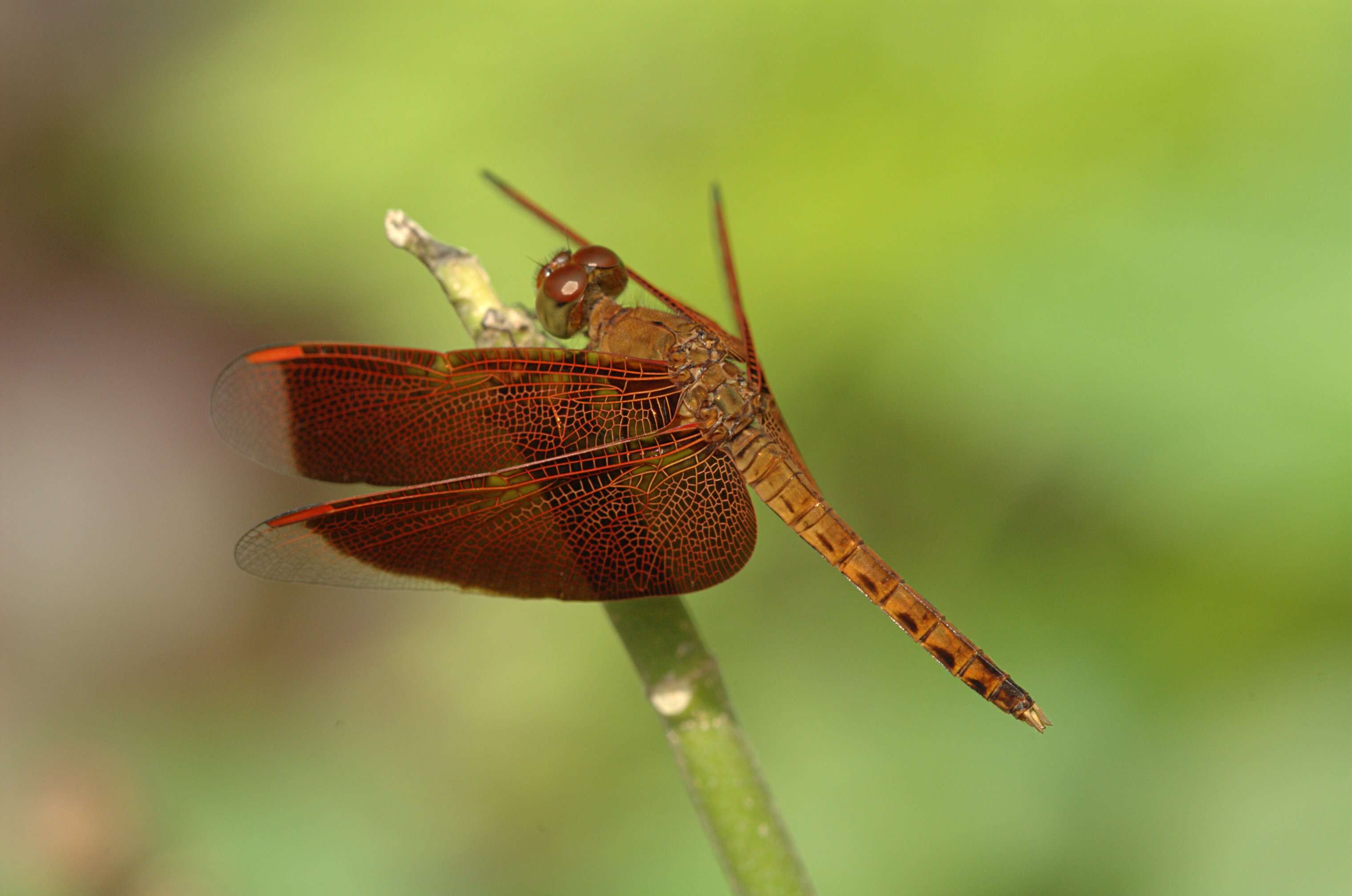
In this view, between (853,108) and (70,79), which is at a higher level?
(70,79)

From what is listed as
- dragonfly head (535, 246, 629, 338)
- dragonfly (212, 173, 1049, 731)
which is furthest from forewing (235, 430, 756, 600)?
dragonfly head (535, 246, 629, 338)

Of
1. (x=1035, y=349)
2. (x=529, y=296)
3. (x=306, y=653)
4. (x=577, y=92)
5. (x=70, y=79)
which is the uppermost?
(x=70, y=79)

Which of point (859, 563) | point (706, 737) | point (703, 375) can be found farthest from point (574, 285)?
point (706, 737)

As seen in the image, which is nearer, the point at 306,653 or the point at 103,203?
the point at 306,653

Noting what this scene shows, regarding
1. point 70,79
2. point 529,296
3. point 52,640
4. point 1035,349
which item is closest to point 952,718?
point 1035,349

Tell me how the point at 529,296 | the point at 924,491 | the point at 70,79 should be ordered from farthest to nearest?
the point at 70,79
the point at 529,296
the point at 924,491

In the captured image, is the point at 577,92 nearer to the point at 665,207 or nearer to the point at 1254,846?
the point at 665,207

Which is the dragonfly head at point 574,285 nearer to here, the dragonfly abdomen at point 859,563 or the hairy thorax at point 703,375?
the hairy thorax at point 703,375
